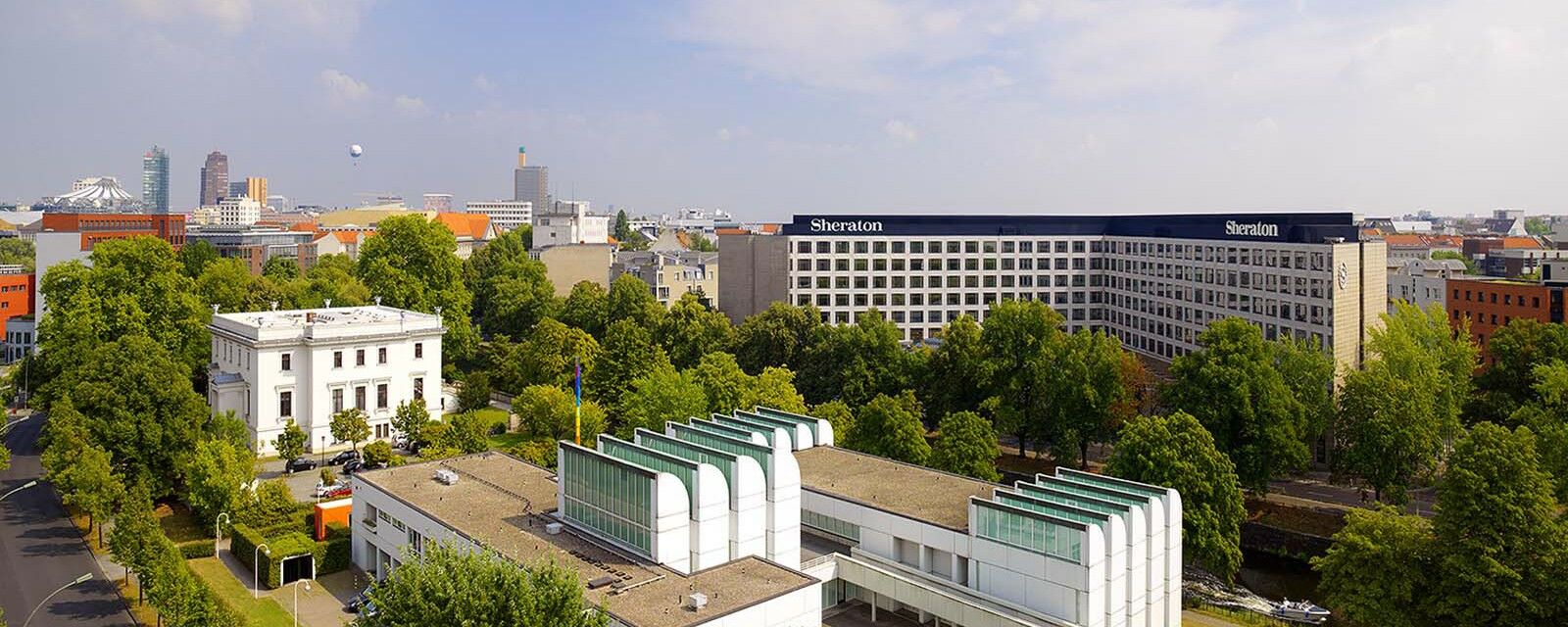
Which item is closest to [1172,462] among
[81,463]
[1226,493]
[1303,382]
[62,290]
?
[1226,493]

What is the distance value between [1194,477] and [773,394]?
79.3ft

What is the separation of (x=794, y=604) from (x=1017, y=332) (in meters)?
38.8

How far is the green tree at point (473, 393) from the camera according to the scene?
71938 mm

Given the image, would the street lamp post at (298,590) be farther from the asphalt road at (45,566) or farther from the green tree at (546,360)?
the green tree at (546,360)

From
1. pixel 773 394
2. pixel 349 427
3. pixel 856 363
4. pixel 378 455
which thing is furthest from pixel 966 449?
pixel 349 427

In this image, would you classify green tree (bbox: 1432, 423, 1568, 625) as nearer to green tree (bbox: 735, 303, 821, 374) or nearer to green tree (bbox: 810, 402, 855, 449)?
green tree (bbox: 810, 402, 855, 449)

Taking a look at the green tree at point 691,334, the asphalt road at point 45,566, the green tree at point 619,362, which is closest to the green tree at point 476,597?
the asphalt road at point 45,566

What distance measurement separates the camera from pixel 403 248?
8856 cm

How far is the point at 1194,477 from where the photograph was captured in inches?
1711

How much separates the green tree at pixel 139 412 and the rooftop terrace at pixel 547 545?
13.6 m

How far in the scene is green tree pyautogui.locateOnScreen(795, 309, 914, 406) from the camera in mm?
68375

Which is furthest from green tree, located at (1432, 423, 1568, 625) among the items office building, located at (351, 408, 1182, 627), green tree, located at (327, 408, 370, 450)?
green tree, located at (327, 408, 370, 450)

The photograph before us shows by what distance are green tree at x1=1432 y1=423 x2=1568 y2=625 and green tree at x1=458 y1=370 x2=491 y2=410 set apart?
55160 millimetres

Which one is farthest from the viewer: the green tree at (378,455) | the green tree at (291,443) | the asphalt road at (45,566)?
the green tree at (291,443)
